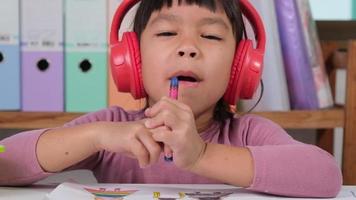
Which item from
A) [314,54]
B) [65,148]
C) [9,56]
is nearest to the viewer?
[65,148]

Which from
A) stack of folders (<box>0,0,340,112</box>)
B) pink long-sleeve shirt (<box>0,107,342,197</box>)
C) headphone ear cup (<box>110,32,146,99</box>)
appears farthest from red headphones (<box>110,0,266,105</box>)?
stack of folders (<box>0,0,340,112</box>)

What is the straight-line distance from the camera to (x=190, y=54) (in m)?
0.75

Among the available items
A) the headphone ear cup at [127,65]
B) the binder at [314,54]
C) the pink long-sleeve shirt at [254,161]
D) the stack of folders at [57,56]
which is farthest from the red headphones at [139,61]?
the binder at [314,54]

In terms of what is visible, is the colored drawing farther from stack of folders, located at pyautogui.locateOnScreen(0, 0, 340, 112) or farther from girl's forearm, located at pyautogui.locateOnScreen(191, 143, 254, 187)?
stack of folders, located at pyautogui.locateOnScreen(0, 0, 340, 112)

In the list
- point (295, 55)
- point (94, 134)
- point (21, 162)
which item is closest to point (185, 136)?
point (94, 134)

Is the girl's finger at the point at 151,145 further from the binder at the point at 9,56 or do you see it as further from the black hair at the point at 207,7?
the binder at the point at 9,56

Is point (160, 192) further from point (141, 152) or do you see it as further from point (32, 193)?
point (32, 193)

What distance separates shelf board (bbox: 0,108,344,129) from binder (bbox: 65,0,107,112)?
0.04 m

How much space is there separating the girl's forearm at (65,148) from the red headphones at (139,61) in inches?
4.4

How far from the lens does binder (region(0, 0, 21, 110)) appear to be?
3.70 feet

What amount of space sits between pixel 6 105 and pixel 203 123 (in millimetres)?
473

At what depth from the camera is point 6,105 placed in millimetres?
1136

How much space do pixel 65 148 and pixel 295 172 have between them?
30cm

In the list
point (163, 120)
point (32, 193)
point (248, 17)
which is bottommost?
point (32, 193)
